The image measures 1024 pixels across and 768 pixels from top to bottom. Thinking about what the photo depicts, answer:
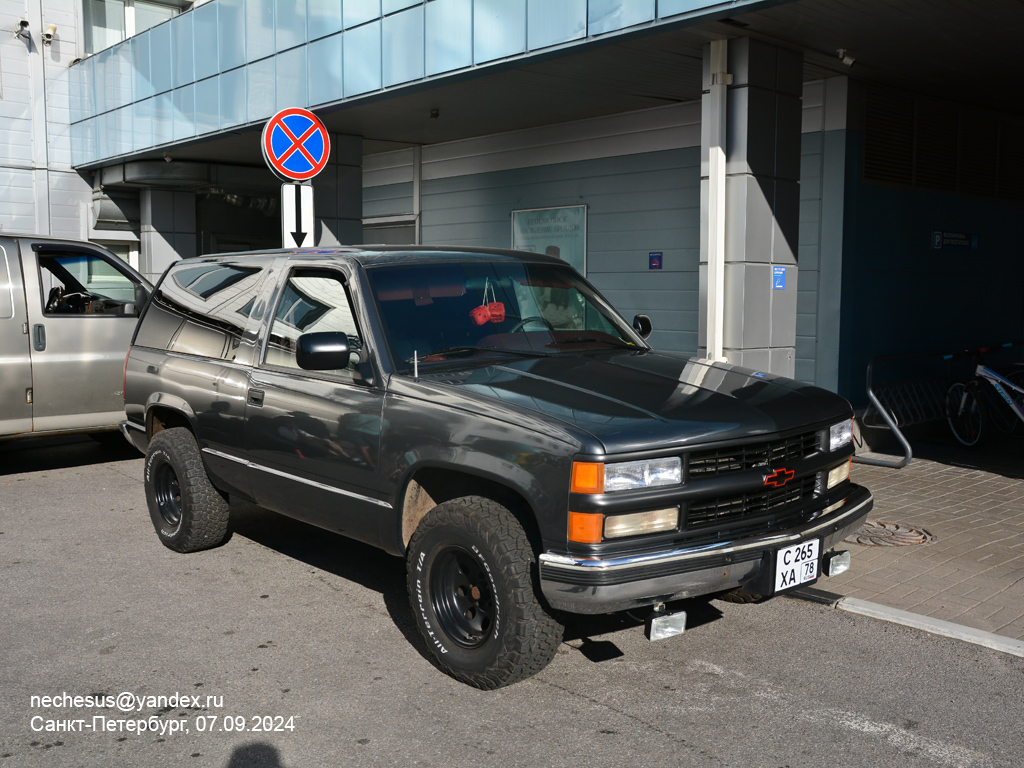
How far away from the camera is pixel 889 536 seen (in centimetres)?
676

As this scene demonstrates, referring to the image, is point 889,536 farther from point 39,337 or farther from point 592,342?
point 39,337

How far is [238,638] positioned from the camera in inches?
191

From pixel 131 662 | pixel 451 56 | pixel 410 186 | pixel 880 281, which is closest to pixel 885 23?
pixel 880 281

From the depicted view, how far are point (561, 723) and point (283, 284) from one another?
A: 2926 millimetres

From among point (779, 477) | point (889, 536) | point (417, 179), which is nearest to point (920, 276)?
point (889, 536)

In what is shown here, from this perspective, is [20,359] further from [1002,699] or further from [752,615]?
[1002,699]

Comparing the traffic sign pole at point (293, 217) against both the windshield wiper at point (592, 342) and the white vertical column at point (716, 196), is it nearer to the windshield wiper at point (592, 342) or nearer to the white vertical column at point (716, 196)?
the white vertical column at point (716, 196)

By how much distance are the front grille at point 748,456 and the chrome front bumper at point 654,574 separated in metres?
0.31

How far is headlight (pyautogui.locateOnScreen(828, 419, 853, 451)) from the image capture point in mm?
4625

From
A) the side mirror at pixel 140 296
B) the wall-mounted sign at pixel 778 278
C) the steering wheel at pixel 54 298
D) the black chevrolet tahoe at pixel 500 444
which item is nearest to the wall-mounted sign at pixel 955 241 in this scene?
the wall-mounted sign at pixel 778 278

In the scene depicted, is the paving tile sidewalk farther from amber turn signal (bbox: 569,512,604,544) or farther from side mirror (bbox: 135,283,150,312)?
side mirror (bbox: 135,283,150,312)

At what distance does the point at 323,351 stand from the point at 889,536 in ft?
14.2

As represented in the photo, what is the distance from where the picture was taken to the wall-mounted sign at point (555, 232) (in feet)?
43.1

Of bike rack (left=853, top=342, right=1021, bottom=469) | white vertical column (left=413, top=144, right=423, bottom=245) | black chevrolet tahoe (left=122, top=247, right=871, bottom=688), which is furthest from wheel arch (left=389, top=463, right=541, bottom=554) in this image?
white vertical column (left=413, top=144, right=423, bottom=245)
